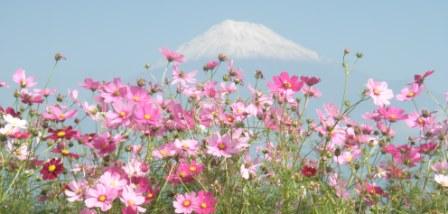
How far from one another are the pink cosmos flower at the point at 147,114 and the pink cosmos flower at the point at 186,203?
33 cm

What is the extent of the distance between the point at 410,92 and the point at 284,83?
32.6 inches

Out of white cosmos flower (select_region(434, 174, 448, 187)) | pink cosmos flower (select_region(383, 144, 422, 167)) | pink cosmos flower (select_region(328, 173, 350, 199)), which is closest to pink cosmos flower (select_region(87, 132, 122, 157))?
pink cosmos flower (select_region(328, 173, 350, 199))

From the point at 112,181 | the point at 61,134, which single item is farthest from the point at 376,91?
the point at 61,134

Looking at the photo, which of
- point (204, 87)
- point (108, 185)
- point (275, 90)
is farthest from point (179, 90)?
point (108, 185)

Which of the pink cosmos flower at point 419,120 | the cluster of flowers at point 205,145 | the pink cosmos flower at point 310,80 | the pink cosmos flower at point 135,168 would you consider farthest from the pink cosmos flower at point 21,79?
the pink cosmos flower at point 419,120

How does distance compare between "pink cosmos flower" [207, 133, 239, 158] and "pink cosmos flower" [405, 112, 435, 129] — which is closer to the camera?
"pink cosmos flower" [207, 133, 239, 158]

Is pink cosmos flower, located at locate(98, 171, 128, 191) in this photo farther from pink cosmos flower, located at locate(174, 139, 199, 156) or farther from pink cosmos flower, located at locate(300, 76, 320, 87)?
pink cosmos flower, located at locate(300, 76, 320, 87)

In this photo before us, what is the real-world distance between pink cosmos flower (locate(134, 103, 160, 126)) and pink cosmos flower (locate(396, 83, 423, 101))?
153cm

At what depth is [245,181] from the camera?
3340 millimetres

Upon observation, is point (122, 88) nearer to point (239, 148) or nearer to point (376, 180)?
point (239, 148)

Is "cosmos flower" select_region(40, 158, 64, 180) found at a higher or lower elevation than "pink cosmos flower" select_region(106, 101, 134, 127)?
lower

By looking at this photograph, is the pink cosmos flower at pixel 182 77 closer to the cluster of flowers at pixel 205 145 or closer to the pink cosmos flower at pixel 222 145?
the cluster of flowers at pixel 205 145

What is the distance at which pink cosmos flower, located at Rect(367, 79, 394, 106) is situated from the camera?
129 inches

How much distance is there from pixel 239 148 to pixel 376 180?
126 centimetres
